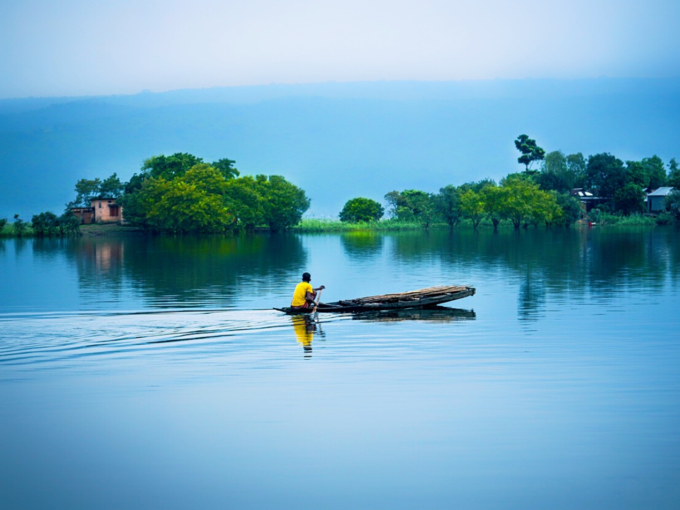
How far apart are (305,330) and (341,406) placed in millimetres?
8573

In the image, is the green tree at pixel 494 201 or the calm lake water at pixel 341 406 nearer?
the calm lake water at pixel 341 406

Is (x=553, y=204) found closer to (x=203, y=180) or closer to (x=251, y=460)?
(x=203, y=180)

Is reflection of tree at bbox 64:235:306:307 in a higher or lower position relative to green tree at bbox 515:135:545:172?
lower

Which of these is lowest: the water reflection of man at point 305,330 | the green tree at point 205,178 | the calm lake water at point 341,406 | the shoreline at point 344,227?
the calm lake water at point 341,406

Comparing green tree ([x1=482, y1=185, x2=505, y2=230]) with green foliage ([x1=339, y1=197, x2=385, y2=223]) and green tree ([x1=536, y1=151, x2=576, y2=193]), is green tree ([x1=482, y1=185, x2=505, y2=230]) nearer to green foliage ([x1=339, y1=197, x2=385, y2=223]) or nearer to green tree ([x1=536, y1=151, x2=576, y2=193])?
green tree ([x1=536, y1=151, x2=576, y2=193])

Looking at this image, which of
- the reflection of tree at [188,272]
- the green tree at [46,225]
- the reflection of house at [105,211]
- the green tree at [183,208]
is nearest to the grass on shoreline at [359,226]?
the green tree at [46,225]

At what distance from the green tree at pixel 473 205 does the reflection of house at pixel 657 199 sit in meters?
29.9

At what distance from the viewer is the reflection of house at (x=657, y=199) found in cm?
13188

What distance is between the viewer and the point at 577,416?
41.3ft

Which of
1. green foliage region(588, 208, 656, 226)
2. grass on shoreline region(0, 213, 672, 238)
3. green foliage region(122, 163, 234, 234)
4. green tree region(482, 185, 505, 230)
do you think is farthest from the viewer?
green foliage region(588, 208, 656, 226)

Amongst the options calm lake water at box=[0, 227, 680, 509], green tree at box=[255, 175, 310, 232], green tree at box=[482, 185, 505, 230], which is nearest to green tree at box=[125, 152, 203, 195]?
green tree at box=[255, 175, 310, 232]

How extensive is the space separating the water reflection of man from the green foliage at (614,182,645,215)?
4739 inches

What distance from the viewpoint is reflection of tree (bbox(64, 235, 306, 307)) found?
1292 inches

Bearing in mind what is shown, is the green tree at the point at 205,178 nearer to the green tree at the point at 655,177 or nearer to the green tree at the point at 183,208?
the green tree at the point at 183,208
